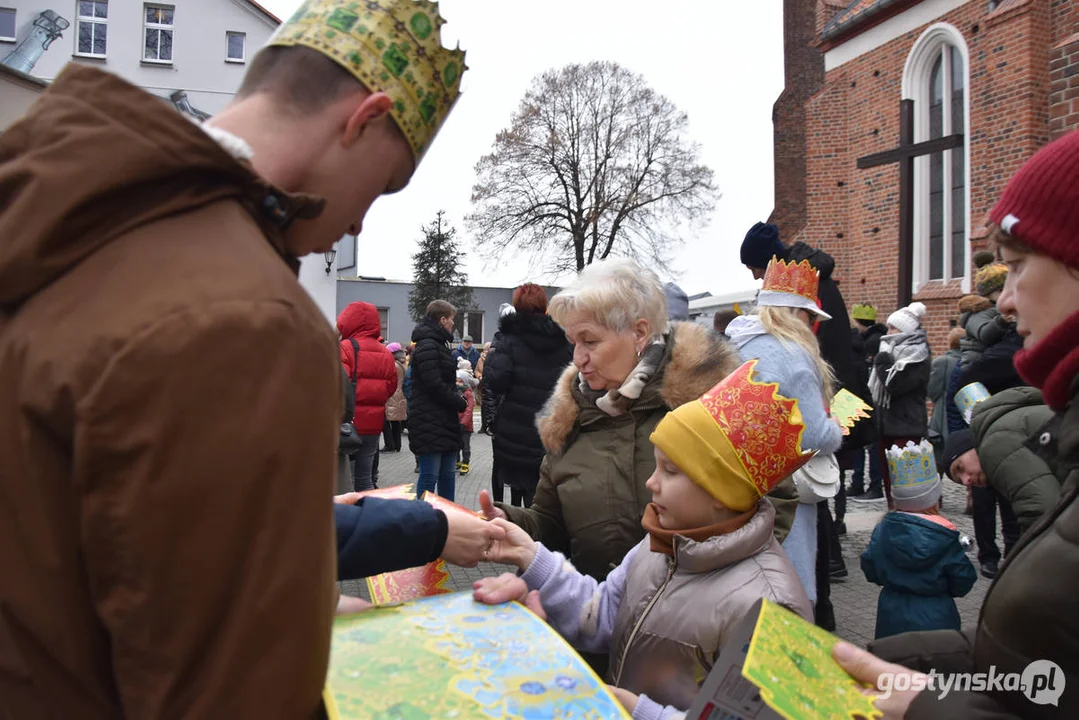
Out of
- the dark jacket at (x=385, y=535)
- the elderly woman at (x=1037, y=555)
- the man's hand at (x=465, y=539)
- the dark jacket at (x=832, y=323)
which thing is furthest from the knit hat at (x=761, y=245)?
the dark jacket at (x=385, y=535)

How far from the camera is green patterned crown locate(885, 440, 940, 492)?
3502mm

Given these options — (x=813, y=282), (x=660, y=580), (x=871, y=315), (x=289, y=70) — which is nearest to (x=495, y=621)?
(x=660, y=580)

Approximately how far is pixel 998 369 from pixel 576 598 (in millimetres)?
3866

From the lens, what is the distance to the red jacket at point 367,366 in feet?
24.3

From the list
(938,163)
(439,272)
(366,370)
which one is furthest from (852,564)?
(439,272)

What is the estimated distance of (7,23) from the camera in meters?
25.1

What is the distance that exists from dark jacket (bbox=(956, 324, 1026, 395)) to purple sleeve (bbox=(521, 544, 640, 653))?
138 inches

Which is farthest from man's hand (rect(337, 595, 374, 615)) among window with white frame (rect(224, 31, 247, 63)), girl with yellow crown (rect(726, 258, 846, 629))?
window with white frame (rect(224, 31, 247, 63))

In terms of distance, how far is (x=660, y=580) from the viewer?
81.9 inches

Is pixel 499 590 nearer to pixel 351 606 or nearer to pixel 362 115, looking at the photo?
pixel 351 606

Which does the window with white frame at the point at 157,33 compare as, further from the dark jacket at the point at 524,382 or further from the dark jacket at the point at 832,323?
the dark jacket at the point at 832,323

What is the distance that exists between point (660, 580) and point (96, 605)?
1.56m

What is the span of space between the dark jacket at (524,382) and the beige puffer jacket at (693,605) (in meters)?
3.72

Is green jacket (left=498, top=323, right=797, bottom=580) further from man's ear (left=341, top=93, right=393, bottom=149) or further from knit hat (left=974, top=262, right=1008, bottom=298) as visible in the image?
knit hat (left=974, top=262, right=1008, bottom=298)
